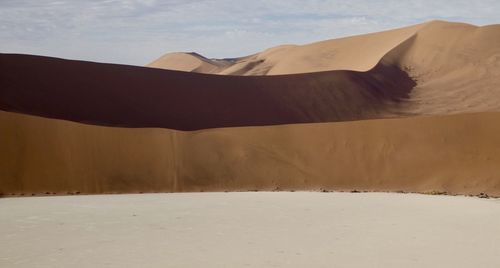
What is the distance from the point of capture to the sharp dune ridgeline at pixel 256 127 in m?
21.7

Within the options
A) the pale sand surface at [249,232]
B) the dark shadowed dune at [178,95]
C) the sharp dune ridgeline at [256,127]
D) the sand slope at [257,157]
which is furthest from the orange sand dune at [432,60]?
the pale sand surface at [249,232]

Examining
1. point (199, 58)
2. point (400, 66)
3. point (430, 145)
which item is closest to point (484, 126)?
point (430, 145)

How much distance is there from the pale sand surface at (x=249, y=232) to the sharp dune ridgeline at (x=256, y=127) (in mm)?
3586

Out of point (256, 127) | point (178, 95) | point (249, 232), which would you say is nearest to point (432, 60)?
point (178, 95)

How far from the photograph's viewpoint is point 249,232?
12.0 metres

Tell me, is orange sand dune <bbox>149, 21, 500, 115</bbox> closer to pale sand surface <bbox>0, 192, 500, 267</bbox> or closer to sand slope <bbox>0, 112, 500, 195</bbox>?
sand slope <bbox>0, 112, 500, 195</bbox>

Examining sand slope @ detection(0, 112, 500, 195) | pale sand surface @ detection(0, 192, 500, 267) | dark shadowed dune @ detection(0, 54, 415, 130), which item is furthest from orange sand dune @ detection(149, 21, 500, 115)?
pale sand surface @ detection(0, 192, 500, 267)

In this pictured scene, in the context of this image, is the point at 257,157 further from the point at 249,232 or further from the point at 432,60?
the point at 432,60

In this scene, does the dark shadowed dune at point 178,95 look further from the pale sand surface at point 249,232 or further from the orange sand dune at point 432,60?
the pale sand surface at point 249,232

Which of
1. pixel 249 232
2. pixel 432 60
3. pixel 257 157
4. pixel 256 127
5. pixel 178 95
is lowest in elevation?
pixel 257 157

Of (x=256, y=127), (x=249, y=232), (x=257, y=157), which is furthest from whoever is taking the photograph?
(x=256, y=127)

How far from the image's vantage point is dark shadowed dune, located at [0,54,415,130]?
99.6ft

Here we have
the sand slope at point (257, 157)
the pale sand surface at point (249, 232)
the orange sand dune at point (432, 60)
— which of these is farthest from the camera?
the orange sand dune at point (432, 60)

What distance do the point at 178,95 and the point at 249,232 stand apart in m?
23.4
